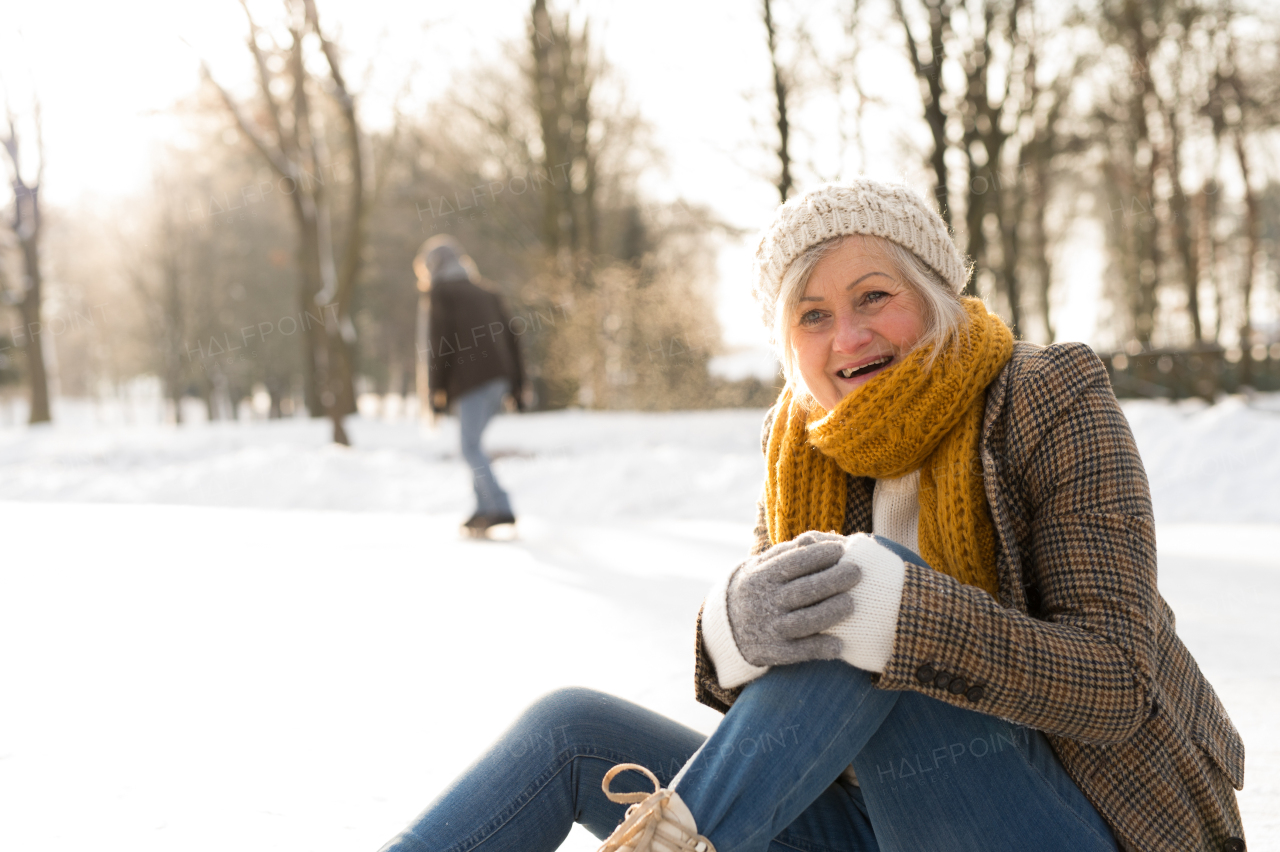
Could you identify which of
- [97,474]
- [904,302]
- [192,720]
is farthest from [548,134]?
[904,302]

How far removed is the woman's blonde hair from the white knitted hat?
0.04 ft

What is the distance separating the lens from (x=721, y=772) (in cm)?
135

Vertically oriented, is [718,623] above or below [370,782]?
above

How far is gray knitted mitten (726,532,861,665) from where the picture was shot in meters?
1.33

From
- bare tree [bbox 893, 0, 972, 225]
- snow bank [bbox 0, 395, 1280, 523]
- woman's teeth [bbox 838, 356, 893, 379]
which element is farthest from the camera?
bare tree [bbox 893, 0, 972, 225]

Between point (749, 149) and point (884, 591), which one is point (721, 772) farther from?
point (749, 149)

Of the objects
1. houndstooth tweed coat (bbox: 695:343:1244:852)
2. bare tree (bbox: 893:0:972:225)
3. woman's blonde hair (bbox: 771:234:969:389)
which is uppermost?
bare tree (bbox: 893:0:972:225)

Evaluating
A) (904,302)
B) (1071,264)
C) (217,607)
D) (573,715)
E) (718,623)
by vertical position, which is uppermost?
(1071,264)

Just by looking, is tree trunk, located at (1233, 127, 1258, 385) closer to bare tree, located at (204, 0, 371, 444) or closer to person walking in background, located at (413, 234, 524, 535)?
person walking in background, located at (413, 234, 524, 535)

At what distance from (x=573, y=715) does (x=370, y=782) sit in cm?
120

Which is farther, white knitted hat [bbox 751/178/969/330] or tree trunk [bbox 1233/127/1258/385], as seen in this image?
tree trunk [bbox 1233/127/1258/385]

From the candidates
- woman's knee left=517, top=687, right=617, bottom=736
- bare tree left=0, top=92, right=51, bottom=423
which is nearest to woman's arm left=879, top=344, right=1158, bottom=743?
woman's knee left=517, top=687, right=617, bottom=736

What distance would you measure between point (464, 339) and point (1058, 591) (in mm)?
5657

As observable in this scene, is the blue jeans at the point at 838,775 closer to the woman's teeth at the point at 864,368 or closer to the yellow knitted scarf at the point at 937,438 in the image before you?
the yellow knitted scarf at the point at 937,438
